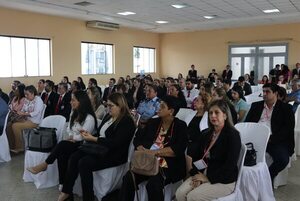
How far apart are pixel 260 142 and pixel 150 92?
233 centimetres

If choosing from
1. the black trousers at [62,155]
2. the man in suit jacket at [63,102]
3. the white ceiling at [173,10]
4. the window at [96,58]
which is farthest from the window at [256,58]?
the black trousers at [62,155]

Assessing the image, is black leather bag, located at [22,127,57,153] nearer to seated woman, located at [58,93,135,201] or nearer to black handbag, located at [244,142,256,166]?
seated woman, located at [58,93,135,201]

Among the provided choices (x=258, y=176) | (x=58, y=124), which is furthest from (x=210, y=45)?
(x=258, y=176)

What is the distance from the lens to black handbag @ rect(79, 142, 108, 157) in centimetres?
327

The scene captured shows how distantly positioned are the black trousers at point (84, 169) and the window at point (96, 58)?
9.77 m

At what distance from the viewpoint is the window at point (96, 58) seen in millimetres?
12945

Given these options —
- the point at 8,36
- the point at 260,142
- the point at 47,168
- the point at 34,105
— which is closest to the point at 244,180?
the point at 260,142

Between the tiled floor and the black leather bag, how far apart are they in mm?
470

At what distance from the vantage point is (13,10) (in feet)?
33.2

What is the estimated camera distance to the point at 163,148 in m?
3.03

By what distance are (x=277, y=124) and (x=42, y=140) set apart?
9.11 ft

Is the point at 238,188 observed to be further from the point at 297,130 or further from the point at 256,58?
the point at 256,58

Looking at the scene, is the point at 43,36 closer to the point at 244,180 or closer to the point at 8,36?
the point at 8,36

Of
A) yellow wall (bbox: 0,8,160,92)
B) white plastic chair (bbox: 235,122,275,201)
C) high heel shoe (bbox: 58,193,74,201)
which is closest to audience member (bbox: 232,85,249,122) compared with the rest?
white plastic chair (bbox: 235,122,275,201)
